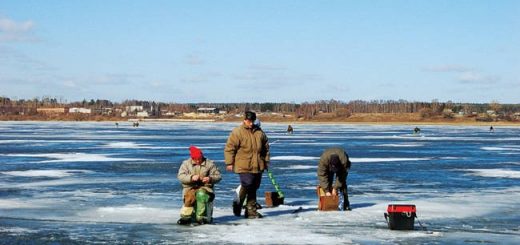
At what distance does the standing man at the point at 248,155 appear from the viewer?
1259 cm

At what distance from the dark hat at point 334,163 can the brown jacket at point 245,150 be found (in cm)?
161

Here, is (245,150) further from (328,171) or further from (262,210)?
(328,171)

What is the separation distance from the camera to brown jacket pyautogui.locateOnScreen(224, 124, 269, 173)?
12.6 metres

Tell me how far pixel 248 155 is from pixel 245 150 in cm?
10

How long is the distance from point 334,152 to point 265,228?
2.79 metres

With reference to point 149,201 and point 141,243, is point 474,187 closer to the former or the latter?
point 149,201

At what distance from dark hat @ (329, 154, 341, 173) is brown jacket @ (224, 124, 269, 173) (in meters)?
1.61

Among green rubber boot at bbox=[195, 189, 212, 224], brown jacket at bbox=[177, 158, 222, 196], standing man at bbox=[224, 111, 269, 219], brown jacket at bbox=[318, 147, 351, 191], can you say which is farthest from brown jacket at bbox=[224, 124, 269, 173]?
brown jacket at bbox=[318, 147, 351, 191]

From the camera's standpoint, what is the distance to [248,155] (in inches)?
496

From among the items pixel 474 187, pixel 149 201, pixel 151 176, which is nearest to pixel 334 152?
pixel 149 201

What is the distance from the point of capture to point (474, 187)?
747 inches

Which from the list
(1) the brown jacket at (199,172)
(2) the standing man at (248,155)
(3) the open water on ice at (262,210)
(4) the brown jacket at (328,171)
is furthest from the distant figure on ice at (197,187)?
(4) the brown jacket at (328,171)

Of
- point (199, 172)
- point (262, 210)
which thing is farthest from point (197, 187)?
point (262, 210)

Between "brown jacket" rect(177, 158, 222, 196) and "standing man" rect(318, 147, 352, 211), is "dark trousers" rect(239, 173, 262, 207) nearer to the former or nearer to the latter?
"brown jacket" rect(177, 158, 222, 196)
